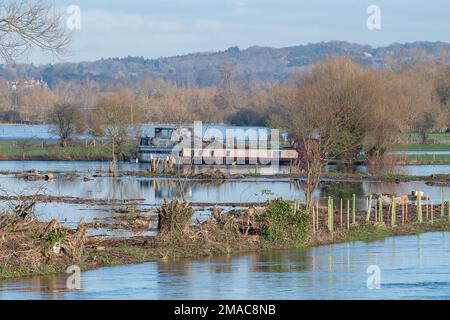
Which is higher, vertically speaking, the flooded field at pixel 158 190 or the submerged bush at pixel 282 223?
the submerged bush at pixel 282 223

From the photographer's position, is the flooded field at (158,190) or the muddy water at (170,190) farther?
the muddy water at (170,190)

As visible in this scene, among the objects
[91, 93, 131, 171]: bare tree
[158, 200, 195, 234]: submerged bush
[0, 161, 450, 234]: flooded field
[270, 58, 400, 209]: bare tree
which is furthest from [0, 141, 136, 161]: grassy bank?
[158, 200, 195, 234]: submerged bush

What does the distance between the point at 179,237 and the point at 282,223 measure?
3525 mm

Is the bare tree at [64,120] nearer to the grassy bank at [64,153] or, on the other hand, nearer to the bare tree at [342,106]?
the grassy bank at [64,153]

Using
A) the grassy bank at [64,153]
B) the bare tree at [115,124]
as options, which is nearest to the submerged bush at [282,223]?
the bare tree at [115,124]

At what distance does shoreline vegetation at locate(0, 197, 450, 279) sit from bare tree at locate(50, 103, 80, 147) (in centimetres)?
6497

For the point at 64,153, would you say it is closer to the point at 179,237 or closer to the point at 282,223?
the point at 282,223

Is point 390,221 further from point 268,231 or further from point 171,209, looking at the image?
point 171,209

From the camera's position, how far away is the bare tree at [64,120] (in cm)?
9944

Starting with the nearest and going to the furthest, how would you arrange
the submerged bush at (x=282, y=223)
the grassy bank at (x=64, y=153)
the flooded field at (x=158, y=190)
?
the submerged bush at (x=282, y=223), the flooded field at (x=158, y=190), the grassy bank at (x=64, y=153)

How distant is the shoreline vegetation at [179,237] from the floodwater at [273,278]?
0.72 metres

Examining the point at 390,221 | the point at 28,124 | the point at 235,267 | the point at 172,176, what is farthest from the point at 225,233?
the point at 28,124

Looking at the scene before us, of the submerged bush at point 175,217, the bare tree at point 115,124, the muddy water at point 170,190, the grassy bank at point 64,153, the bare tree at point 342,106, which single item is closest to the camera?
the submerged bush at point 175,217

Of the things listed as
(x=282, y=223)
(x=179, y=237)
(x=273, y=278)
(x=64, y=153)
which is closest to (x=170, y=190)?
(x=282, y=223)
